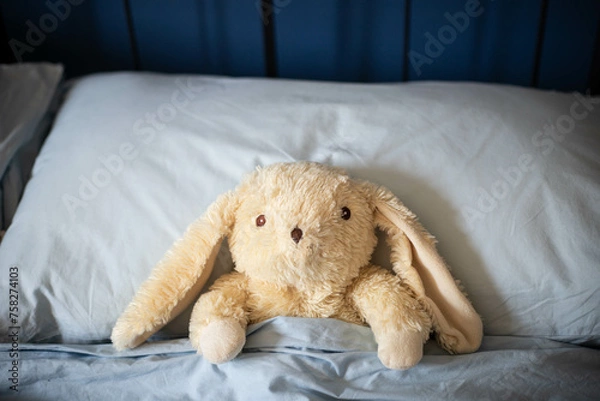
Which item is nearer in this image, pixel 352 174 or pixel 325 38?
pixel 352 174

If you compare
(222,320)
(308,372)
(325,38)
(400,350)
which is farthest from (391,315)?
(325,38)

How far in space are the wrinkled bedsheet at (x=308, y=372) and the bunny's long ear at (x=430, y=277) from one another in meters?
0.03

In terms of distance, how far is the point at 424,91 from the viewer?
107cm

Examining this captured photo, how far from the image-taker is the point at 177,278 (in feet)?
2.81

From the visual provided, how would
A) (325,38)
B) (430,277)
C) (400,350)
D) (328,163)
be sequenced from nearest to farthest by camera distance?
(400,350) → (430,277) → (328,163) → (325,38)

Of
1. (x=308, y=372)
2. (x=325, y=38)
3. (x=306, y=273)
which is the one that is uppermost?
(x=325, y=38)

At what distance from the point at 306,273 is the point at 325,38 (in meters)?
0.78

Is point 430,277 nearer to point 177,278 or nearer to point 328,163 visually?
point 328,163

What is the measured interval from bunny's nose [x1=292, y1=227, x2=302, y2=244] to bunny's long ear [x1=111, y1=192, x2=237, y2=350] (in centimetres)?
16

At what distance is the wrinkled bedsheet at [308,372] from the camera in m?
0.78

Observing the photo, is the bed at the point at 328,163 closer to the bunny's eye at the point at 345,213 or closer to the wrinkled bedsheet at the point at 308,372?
the wrinkled bedsheet at the point at 308,372

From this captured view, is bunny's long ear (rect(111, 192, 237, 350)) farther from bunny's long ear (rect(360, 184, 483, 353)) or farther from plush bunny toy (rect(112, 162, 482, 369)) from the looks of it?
bunny's long ear (rect(360, 184, 483, 353))

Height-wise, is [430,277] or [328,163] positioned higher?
[328,163]

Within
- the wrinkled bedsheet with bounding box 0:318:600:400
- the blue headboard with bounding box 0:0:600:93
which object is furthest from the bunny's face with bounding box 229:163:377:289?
the blue headboard with bounding box 0:0:600:93
